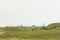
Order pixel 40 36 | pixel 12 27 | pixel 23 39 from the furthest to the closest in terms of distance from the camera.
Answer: pixel 12 27 → pixel 40 36 → pixel 23 39

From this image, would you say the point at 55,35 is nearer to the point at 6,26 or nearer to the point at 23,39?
the point at 23,39

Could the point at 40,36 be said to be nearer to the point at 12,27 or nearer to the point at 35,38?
the point at 35,38

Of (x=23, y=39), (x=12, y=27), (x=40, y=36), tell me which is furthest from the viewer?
(x=12, y=27)

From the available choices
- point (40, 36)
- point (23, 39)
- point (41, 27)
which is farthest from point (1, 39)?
point (41, 27)

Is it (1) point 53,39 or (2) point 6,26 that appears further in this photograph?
(2) point 6,26

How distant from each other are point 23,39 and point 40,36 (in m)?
5.18

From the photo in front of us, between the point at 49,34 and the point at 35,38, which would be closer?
the point at 35,38

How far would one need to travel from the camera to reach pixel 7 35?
43500 millimetres

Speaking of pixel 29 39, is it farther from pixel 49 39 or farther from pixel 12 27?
pixel 12 27

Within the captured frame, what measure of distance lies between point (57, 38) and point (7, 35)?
34.2 feet

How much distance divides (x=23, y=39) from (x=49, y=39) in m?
4.67

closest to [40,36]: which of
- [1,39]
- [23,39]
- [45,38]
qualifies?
[45,38]

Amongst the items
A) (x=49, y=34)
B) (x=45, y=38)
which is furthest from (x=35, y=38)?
(x=49, y=34)

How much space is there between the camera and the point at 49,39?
3828 cm
